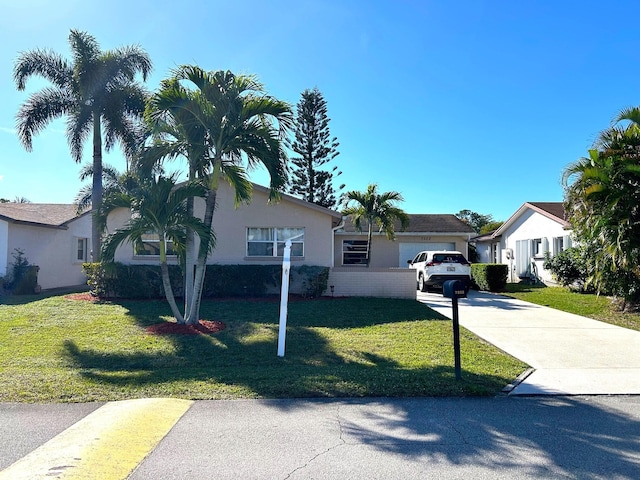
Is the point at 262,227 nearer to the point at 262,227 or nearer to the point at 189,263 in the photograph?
the point at 262,227

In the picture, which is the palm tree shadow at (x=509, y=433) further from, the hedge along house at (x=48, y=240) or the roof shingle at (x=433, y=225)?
the roof shingle at (x=433, y=225)

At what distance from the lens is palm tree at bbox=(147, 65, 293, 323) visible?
9938 mm

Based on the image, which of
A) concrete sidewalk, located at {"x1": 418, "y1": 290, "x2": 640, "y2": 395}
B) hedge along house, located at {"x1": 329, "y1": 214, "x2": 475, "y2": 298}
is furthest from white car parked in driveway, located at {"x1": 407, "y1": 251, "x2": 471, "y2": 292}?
hedge along house, located at {"x1": 329, "y1": 214, "x2": 475, "y2": 298}

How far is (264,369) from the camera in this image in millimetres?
6977

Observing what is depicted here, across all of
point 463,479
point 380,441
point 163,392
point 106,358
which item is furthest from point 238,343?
point 463,479

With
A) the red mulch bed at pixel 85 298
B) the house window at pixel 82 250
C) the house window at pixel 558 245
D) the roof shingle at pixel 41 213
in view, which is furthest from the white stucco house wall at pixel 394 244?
the roof shingle at pixel 41 213

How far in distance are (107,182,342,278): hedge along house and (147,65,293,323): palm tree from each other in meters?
5.06

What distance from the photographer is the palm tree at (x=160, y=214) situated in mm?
9500

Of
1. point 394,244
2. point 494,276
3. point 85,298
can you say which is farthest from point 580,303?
point 85,298

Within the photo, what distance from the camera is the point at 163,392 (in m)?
5.79

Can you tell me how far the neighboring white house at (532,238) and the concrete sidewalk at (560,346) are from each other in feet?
24.0

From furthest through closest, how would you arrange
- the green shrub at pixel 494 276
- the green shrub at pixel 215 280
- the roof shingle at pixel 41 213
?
the green shrub at pixel 494 276
the roof shingle at pixel 41 213
the green shrub at pixel 215 280

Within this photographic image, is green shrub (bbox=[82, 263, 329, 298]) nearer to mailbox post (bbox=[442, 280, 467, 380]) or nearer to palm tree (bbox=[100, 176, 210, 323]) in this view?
palm tree (bbox=[100, 176, 210, 323])

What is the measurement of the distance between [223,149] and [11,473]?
25.8 ft
